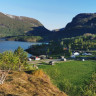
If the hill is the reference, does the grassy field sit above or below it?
below

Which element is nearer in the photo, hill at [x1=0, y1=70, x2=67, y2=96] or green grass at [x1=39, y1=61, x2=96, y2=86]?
hill at [x1=0, y1=70, x2=67, y2=96]

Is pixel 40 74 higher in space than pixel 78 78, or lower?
higher

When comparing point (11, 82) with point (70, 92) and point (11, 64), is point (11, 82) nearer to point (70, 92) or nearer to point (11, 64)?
point (11, 64)

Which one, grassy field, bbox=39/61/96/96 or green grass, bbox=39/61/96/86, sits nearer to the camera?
grassy field, bbox=39/61/96/96

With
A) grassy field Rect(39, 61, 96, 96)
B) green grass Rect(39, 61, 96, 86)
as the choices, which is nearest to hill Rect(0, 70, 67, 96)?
grassy field Rect(39, 61, 96, 96)

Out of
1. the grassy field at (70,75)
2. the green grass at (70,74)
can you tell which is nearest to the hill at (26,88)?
the grassy field at (70,75)

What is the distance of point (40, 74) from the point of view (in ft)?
151

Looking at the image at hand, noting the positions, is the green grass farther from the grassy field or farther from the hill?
the hill

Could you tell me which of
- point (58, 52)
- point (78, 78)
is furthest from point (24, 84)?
point (58, 52)

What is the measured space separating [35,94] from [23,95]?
3.11 meters

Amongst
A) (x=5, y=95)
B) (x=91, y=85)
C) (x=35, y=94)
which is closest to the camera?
(x=5, y=95)

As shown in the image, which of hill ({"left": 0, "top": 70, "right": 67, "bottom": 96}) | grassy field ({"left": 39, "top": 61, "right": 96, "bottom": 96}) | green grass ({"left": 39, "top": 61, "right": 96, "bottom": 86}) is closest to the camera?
hill ({"left": 0, "top": 70, "right": 67, "bottom": 96})

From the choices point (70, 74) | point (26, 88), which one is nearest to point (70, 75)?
point (70, 74)

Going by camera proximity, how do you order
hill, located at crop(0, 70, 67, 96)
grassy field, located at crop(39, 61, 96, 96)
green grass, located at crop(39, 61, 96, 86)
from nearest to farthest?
hill, located at crop(0, 70, 67, 96) → grassy field, located at crop(39, 61, 96, 96) → green grass, located at crop(39, 61, 96, 86)
